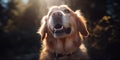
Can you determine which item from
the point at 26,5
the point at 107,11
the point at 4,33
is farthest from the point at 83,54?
the point at 26,5

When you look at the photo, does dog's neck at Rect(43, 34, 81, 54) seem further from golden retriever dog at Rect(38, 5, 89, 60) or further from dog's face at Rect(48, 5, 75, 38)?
dog's face at Rect(48, 5, 75, 38)

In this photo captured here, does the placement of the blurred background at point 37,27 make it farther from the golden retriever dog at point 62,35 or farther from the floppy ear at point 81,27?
the golden retriever dog at point 62,35

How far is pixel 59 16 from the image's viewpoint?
28.1ft

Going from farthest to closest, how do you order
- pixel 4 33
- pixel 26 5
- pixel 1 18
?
pixel 26 5 → pixel 1 18 → pixel 4 33

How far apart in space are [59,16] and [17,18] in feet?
94.5

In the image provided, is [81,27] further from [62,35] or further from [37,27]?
[37,27]

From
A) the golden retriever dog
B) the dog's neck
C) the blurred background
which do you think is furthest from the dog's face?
the blurred background

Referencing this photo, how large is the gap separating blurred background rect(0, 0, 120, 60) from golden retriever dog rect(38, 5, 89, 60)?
2765mm

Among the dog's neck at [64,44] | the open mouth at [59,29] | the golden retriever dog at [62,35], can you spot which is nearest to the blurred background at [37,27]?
the golden retriever dog at [62,35]

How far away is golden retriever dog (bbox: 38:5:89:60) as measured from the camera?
28.3ft

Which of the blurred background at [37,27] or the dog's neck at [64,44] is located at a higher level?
the blurred background at [37,27]

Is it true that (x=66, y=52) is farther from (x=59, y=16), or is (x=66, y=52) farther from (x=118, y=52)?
(x=118, y=52)

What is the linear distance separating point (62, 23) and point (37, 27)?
1467cm

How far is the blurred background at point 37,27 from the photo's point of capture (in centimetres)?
1538
